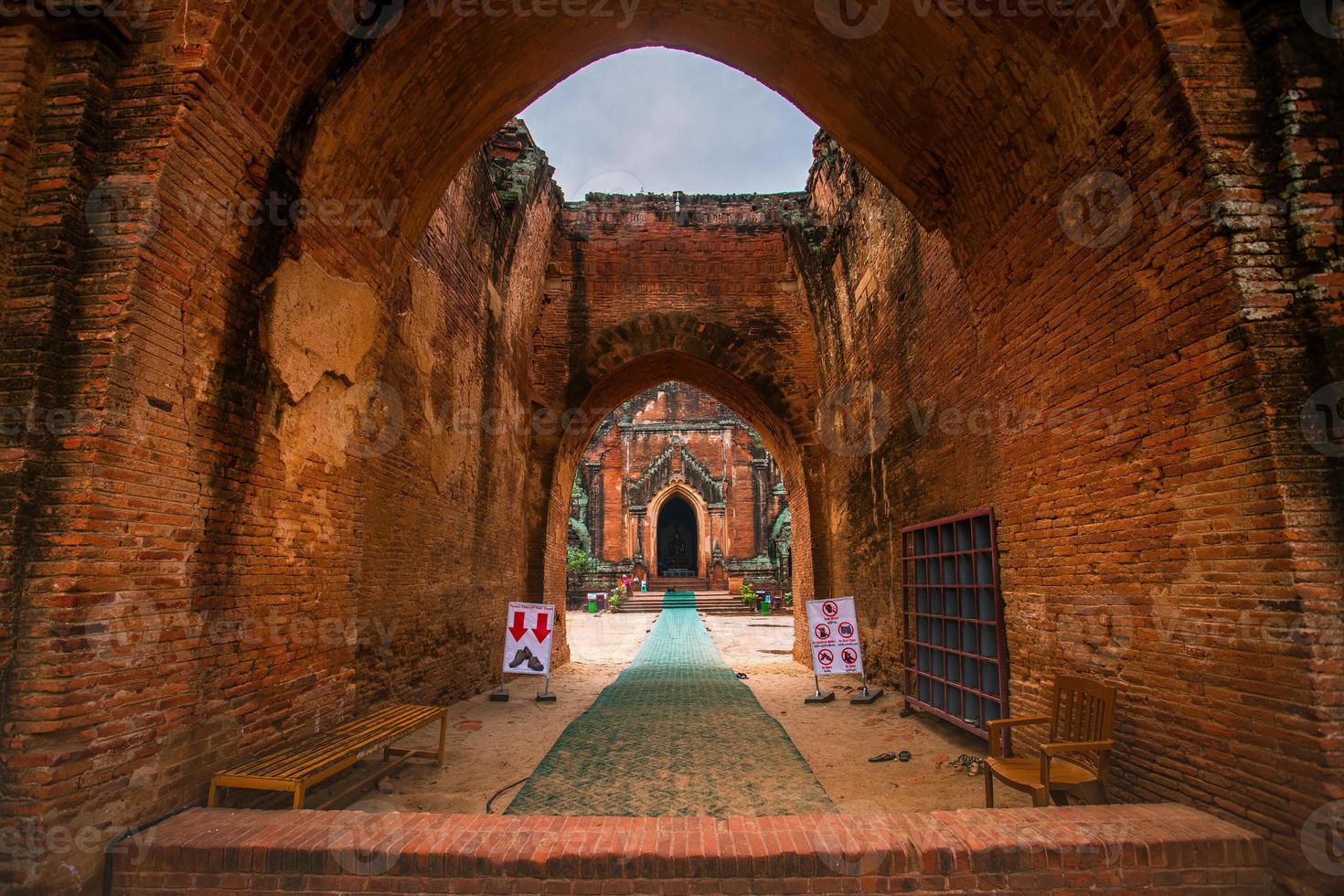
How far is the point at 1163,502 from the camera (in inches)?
145

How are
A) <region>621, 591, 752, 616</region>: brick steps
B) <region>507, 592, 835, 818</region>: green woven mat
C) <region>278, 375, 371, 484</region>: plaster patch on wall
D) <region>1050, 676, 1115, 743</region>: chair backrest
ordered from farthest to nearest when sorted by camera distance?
<region>621, 591, 752, 616</region>: brick steps, <region>507, 592, 835, 818</region>: green woven mat, <region>278, 375, 371, 484</region>: plaster patch on wall, <region>1050, 676, 1115, 743</region>: chair backrest

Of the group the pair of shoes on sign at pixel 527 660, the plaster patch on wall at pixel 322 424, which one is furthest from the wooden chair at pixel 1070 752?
the pair of shoes on sign at pixel 527 660

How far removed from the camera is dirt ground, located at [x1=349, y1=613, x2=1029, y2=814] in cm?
483

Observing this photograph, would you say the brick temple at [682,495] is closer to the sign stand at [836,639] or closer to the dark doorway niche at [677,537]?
the dark doorway niche at [677,537]

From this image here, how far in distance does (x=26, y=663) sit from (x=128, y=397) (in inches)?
49.7

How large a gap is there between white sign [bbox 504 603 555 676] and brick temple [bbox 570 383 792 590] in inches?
738

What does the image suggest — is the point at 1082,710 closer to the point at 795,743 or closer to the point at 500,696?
the point at 795,743

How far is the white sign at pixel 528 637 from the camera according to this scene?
862 centimetres

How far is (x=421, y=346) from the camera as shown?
7.14m

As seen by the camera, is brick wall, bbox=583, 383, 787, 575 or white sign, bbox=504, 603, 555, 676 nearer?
white sign, bbox=504, 603, 555, 676

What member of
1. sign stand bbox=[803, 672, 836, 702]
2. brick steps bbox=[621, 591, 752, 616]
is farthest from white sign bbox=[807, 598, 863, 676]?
brick steps bbox=[621, 591, 752, 616]

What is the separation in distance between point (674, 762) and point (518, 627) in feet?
11.4

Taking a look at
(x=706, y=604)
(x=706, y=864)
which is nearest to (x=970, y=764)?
(x=706, y=864)

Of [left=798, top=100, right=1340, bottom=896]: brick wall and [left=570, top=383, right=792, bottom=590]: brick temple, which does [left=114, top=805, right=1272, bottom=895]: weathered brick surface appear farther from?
[left=570, top=383, right=792, bottom=590]: brick temple
